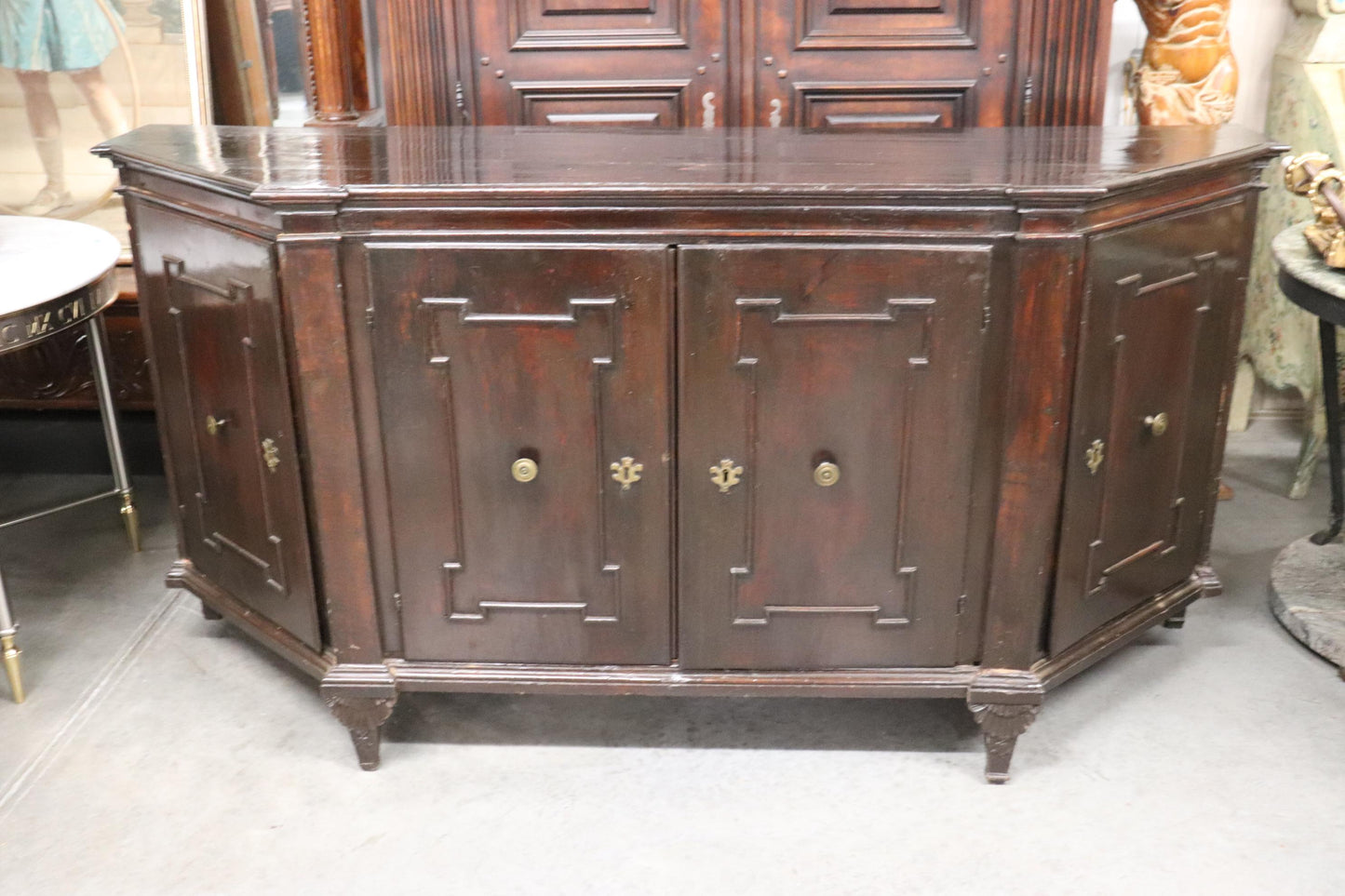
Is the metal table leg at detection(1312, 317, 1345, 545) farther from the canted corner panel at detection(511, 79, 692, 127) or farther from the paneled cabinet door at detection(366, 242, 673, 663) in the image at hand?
the paneled cabinet door at detection(366, 242, 673, 663)

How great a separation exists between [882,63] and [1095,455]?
1106 millimetres

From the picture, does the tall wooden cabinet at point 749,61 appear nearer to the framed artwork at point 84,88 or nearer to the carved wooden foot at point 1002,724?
the framed artwork at point 84,88

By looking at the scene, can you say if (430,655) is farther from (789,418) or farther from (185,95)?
(185,95)

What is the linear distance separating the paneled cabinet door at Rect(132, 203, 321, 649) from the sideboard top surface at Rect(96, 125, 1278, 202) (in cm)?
16

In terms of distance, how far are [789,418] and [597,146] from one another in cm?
73

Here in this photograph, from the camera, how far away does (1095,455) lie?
2.50 m

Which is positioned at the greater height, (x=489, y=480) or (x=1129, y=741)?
(x=489, y=480)

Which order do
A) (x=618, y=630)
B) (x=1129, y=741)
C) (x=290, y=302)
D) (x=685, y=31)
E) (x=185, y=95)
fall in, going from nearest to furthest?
(x=290, y=302) → (x=618, y=630) → (x=1129, y=741) → (x=685, y=31) → (x=185, y=95)

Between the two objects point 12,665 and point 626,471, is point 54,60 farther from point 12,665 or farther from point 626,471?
point 626,471

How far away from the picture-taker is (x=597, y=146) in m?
2.67

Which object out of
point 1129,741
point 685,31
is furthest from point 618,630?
point 685,31

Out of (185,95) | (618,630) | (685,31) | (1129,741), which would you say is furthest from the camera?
(185,95)

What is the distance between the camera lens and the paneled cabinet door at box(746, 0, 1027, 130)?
2.98m

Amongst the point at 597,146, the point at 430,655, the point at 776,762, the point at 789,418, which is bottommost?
the point at 776,762
